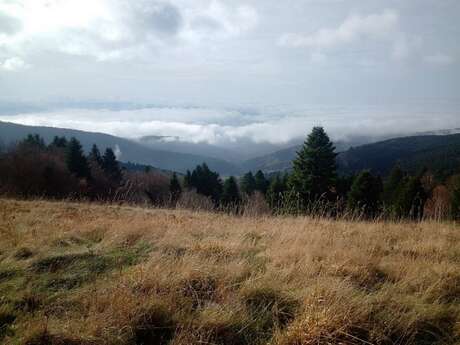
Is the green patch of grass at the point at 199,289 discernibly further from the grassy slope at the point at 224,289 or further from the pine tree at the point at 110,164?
the pine tree at the point at 110,164

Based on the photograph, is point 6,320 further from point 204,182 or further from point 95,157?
point 95,157

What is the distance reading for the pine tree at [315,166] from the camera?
2945cm

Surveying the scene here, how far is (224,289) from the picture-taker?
3.48 m

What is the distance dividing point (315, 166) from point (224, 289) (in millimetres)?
27393

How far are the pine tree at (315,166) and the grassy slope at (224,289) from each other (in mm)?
24181

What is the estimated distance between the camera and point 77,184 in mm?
37531

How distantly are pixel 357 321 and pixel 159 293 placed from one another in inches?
75.7

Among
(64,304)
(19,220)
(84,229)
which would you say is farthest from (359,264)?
(19,220)

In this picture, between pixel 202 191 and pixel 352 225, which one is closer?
pixel 352 225

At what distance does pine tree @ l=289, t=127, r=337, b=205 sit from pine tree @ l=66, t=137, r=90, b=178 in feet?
100

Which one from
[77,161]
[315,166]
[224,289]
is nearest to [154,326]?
[224,289]

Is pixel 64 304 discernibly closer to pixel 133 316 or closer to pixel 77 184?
pixel 133 316

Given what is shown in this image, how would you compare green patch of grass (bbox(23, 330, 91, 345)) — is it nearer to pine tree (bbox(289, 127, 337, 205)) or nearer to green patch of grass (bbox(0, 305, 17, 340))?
green patch of grass (bbox(0, 305, 17, 340))

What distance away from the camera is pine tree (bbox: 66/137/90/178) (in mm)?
44438
